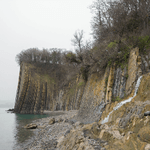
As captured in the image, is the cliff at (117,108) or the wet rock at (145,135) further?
the cliff at (117,108)

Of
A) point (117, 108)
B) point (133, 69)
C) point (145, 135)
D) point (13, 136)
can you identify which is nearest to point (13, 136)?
point (13, 136)

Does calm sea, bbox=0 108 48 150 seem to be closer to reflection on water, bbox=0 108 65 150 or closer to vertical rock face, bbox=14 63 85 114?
reflection on water, bbox=0 108 65 150

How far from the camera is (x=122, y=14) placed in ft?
43.9

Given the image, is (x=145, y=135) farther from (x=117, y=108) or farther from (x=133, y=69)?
(x=133, y=69)

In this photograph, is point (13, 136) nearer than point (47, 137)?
No

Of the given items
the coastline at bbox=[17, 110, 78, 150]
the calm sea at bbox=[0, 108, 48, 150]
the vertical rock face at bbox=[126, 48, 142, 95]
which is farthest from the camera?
the calm sea at bbox=[0, 108, 48, 150]

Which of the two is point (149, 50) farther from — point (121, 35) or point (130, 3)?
point (130, 3)

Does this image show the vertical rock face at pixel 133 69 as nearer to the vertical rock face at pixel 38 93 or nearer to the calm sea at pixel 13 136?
the calm sea at pixel 13 136

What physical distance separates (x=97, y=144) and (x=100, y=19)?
676 inches

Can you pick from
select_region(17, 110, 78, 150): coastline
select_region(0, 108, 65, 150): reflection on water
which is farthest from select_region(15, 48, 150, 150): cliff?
select_region(0, 108, 65, 150): reflection on water

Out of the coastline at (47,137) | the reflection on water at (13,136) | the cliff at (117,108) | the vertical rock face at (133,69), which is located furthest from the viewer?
the reflection on water at (13,136)

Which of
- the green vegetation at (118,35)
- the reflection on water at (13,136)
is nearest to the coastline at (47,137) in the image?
the reflection on water at (13,136)

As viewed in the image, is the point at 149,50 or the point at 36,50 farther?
the point at 36,50

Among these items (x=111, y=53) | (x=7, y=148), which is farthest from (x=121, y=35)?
(x=7, y=148)
